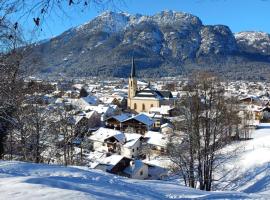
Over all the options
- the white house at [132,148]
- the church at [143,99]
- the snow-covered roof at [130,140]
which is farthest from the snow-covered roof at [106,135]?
the church at [143,99]

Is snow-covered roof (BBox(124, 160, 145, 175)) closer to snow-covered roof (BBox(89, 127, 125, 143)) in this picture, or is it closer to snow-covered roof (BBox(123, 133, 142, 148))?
snow-covered roof (BBox(123, 133, 142, 148))

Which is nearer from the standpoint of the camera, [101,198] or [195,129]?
[101,198]

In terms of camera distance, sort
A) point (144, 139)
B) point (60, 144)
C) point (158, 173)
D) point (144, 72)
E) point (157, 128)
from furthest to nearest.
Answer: point (144, 72) < point (157, 128) < point (144, 139) < point (158, 173) < point (60, 144)

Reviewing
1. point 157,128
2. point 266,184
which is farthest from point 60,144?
point 157,128

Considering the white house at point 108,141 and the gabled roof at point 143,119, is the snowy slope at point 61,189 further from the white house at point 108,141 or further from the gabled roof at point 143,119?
the gabled roof at point 143,119

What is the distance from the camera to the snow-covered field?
4520mm

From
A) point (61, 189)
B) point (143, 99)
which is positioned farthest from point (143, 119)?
point (61, 189)

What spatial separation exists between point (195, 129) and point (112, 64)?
178 m

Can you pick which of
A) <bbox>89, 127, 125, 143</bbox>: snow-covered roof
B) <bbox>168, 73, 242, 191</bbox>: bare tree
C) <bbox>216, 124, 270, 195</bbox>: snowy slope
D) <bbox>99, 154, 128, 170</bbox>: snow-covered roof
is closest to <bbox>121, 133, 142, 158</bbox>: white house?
<bbox>89, 127, 125, 143</bbox>: snow-covered roof

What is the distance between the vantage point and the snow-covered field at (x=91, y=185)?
178 inches

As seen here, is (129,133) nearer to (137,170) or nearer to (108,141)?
(108,141)

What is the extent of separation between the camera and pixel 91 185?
5.98m

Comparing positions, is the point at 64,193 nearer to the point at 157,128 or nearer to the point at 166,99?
the point at 157,128

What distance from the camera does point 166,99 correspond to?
6431 centimetres
